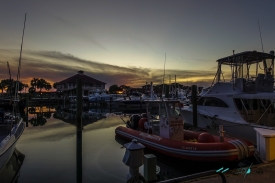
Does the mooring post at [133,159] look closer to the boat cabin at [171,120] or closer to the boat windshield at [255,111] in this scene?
the boat cabin at [171,120]

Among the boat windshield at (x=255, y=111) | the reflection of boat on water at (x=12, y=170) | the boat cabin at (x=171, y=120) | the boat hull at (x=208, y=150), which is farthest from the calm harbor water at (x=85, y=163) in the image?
the boat windshield at (x=255, y=111)

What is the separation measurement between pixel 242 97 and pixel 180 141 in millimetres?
4559

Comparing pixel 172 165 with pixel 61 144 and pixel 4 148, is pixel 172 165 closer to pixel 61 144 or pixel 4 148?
pixel 4 148

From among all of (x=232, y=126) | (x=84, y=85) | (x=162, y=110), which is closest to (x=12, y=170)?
(x=162, y=110)

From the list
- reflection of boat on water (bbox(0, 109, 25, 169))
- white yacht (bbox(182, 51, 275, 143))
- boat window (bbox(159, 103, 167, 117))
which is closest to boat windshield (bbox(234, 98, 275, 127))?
white yacht (bbox(182, 51, 275, 143))

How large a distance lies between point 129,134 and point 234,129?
5.45 metres

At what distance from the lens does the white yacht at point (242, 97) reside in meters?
11.0

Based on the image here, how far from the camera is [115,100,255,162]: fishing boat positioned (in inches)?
288

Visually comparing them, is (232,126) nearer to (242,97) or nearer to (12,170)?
(242,97)

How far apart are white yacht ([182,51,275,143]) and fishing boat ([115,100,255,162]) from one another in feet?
8.16

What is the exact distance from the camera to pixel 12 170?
7895 mm

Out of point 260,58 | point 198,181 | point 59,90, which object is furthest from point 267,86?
point 59,90

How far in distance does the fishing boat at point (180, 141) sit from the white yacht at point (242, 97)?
249cm

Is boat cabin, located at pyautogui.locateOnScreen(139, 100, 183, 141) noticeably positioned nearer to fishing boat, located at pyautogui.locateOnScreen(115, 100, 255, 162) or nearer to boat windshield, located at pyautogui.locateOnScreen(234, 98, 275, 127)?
fishing boat, located at pyautogui.locateOnScreen(115, 100, 255, 162)
